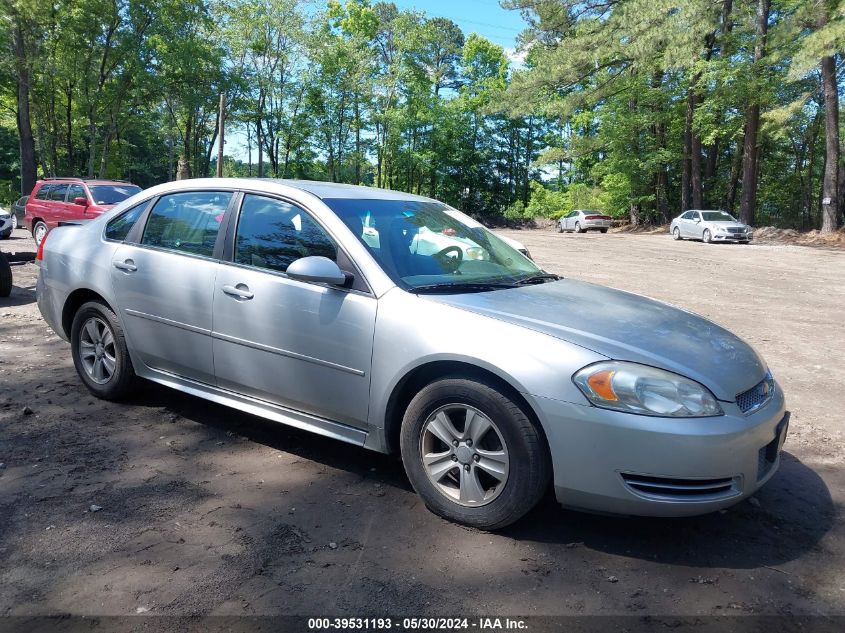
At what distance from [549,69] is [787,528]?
1154 inches

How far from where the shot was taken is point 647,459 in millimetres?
2803

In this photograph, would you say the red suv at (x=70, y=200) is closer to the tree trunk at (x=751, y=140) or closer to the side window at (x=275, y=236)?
the side window at (x=275, y=236)

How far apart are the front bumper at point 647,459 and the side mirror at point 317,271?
1217 mm

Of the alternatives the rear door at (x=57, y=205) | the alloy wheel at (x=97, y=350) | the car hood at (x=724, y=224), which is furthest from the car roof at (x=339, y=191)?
the car hood at (x=724, y=224)

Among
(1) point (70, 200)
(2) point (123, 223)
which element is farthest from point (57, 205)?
(2) point (123, 223)

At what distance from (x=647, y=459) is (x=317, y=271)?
177 cm

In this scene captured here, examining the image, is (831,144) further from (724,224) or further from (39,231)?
(39,231)

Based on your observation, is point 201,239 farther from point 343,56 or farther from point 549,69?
point 343,56

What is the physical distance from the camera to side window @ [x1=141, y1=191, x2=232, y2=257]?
4.24 metres

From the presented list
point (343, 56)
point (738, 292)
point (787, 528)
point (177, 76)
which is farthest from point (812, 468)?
point (343, 56)

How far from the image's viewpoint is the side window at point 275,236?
12.5ft

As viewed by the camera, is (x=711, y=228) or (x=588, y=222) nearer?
(x=711, y=228)

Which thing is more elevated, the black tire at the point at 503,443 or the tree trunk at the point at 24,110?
the tree trunk at the point at 24,110

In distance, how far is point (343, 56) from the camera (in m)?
A: 47.2
